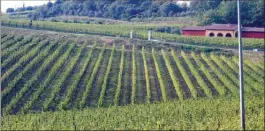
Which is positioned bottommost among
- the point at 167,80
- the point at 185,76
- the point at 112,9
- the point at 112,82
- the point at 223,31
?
the point at 167,80

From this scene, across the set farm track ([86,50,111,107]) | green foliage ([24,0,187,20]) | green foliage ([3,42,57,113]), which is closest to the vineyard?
green foliage ([3,42,57,113])

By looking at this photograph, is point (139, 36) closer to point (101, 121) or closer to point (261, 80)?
point (261, 80)

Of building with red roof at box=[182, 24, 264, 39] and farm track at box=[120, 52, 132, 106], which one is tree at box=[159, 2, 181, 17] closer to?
building with red roof at box=[182, 24, 264, 39]

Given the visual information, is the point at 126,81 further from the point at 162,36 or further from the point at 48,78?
the point at 162,36

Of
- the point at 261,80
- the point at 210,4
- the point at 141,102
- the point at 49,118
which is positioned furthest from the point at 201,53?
the point at 210,4

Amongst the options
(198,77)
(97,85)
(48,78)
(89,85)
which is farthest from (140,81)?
(48,78)
